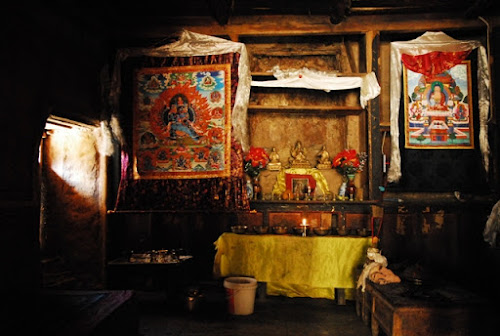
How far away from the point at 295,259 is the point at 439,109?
3273 mm

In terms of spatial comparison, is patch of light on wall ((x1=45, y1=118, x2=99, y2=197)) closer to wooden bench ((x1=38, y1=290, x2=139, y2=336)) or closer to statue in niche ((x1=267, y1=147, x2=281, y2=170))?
wooden bench ((x1=38, y1=290, x2=139, y2=336))

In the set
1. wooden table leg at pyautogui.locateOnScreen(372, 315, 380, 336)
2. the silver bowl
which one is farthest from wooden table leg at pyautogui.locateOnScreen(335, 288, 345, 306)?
the silver bowl

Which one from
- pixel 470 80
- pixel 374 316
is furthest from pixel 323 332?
pixel 470 80

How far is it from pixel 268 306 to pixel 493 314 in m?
2.58

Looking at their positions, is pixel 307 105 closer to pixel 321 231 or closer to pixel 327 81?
pixel 327 81

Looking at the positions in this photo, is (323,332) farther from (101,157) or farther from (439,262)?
(101,157)

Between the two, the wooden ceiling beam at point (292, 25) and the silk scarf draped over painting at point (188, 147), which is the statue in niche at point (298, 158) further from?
the wooden ceiling beam at point (292, 25)

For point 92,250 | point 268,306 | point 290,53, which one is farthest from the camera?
point 290,53

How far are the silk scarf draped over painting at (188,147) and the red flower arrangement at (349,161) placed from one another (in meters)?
1.65

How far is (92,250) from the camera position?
5.28 metres

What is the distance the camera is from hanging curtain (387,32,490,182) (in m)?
5.33

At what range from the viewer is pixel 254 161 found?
18.2 ft

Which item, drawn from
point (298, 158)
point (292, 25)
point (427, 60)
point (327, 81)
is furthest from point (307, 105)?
point (427, 60)

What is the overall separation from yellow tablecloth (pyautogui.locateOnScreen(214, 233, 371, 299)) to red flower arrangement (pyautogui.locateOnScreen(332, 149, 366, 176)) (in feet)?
4.00
